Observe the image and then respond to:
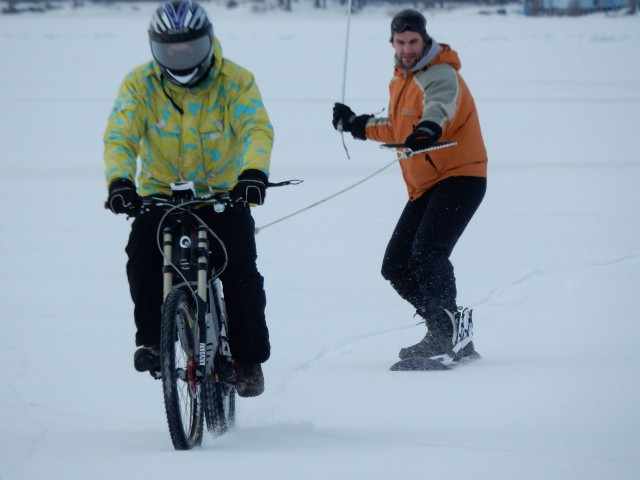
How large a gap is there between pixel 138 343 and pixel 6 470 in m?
0.69

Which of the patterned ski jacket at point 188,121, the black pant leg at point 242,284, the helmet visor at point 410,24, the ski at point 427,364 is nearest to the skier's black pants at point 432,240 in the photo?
the ski at point 427,364

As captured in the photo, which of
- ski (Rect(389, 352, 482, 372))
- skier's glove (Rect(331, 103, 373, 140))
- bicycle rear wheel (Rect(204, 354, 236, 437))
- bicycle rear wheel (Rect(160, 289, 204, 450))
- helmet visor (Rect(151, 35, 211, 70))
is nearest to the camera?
bicycle rear wheel (Rect(160, 289, 204, 450))

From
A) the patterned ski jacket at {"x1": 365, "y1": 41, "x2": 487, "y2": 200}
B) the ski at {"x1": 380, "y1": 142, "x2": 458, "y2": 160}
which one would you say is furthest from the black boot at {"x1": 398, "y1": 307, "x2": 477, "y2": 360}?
the ski at {"x1": 380, "y1": 142, "x2": 458, "y2": 160}

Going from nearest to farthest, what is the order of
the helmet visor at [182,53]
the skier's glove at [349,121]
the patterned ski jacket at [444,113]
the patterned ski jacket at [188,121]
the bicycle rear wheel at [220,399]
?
the helmet visor at [182,53]
the patterned ski jacket at [188,121]
the bicycle rear wheel at [220,399]
the patterned ski jacket at [444,113]
the skier's glove at [349,121]

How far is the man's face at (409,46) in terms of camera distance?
18.1 feet

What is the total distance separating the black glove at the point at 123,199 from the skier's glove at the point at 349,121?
2.14 metres

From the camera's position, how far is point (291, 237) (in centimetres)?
957

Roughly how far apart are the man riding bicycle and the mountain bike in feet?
0.22

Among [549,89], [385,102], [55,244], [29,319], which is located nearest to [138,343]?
[29,319]

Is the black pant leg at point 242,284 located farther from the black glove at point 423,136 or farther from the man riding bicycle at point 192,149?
the black glove at point 423,136

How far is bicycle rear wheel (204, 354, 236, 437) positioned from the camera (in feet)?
14.9

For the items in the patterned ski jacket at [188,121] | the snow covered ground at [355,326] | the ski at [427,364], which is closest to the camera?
the snow covered ground at [355,326]

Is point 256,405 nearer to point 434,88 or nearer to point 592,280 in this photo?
point 434,88

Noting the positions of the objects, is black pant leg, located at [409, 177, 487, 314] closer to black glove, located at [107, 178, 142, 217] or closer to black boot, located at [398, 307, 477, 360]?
black boot, located at [398, 307, 477, 360]
